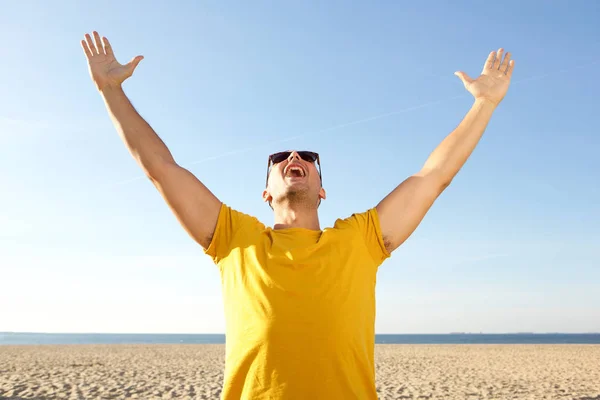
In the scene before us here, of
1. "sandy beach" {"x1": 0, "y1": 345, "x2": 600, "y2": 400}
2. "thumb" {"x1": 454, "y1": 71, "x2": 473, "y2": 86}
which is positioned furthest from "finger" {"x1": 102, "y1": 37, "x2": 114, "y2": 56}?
"sandy beach" {"x1": 0, "y1": 345, "x2": 600, "y2": 400}

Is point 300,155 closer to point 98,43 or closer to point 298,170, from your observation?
point 298,170

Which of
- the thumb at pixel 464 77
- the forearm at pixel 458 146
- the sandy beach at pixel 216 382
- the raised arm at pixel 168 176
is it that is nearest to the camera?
the raised arm at pixel 168 176

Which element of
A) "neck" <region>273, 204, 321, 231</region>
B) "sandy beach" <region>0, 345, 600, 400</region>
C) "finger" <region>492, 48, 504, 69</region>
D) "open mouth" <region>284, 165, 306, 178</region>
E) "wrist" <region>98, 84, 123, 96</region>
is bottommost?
"sandy beach" <region>0, 345, 600, 400</region>

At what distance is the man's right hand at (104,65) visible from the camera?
92.1 inches

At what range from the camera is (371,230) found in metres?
2.20

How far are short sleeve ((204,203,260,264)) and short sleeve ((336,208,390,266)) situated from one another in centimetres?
42

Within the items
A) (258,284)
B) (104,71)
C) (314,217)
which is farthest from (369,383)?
(104,71)

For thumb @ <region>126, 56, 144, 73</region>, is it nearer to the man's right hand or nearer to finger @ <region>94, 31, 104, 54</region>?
the man's right hand

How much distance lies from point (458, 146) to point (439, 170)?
17cm

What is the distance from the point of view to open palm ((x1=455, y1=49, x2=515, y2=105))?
2.61m

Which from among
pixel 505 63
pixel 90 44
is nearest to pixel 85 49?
pixel 90 44

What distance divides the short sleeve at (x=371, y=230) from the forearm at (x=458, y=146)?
1.27 feet

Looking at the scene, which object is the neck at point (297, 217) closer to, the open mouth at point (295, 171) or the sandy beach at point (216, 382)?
the open mouth at point (295, 171)

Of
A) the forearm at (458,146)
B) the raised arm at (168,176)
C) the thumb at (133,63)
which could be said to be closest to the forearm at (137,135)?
the raised arm at (168,176)
